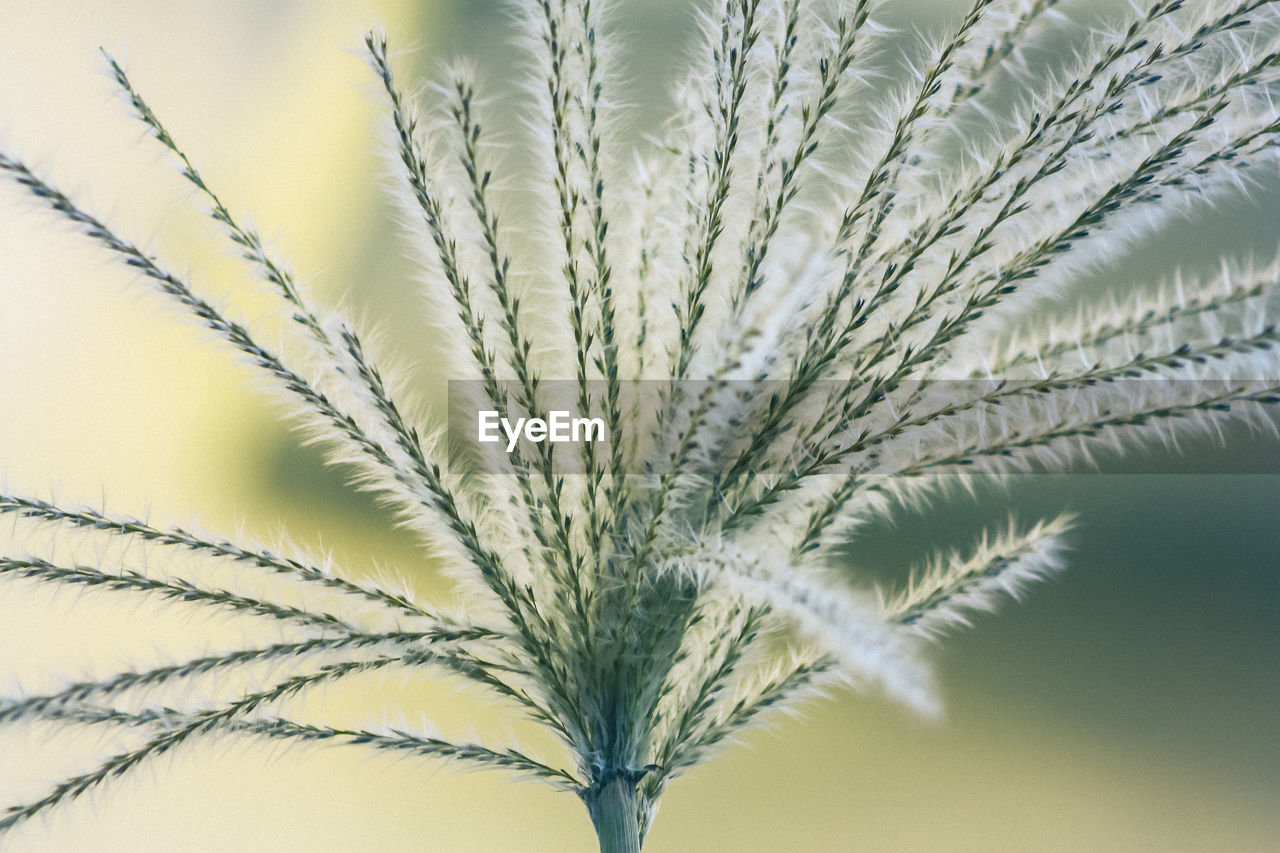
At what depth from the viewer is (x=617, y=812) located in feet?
1.12

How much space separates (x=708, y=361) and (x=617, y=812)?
0.63 feet

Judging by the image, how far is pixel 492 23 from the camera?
0.71 metres

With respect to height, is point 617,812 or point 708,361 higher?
point 708,361

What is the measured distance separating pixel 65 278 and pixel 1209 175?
76cm

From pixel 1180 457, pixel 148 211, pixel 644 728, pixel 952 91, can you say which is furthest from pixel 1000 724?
pixel 148 211

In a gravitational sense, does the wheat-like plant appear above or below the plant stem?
above

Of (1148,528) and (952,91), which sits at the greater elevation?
(952,91)

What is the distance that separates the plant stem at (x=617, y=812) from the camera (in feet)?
1.11

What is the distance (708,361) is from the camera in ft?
0.95

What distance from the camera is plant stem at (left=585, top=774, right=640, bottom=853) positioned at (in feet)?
1.11

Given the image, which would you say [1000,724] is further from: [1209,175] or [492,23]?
[492,23]

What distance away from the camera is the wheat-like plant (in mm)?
284

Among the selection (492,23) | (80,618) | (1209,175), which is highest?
(492,23)

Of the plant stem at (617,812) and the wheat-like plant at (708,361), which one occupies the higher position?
the wheat-like plant at (708,361)
